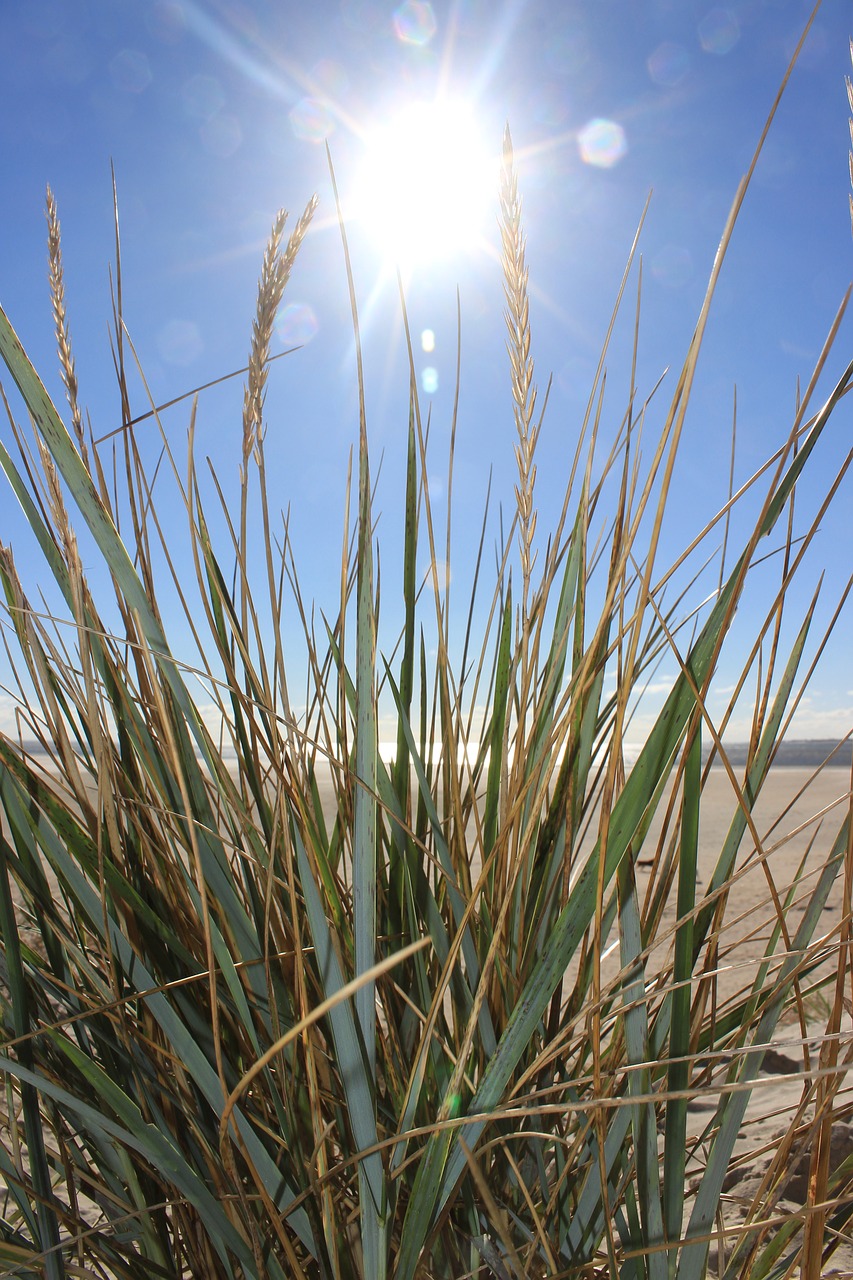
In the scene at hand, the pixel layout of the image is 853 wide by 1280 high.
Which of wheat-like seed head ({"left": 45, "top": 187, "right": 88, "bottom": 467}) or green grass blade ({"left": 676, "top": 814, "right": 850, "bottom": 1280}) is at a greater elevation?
wheat-like seed head ({"left": 45, "top": 187, "right": 88, "bottom": 467})

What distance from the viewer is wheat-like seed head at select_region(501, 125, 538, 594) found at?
2.75 ft

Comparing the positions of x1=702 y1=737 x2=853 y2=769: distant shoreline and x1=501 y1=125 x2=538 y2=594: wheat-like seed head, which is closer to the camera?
x1=501 y1=125 x2=538 y2=594: wheat-like seed head

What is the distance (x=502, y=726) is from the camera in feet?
3.17

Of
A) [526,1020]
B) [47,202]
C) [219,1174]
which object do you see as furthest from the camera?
[47,202]

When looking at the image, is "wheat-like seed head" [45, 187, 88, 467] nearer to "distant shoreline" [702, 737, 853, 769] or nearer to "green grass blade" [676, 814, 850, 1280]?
"green grass blade" [676, 814, 850, 1280]

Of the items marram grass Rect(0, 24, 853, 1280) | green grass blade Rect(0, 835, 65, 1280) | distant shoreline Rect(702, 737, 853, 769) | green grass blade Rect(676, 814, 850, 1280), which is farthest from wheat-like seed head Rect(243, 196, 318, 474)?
distant shoreline Rect(702, 737, 853, 769)

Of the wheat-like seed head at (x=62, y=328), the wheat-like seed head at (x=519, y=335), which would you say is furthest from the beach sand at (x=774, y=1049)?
the wheat-like seed head at (x=62, y=328)

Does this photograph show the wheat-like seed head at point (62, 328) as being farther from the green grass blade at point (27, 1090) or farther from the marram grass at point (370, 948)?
the green grass blade at point (27, 1090)

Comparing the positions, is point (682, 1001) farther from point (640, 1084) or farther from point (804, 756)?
point (804, 756)

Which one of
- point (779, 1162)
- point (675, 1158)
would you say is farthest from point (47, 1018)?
point (779, 1162)

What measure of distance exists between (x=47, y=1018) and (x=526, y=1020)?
59cm

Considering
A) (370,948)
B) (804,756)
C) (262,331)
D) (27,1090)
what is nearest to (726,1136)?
(370,948)

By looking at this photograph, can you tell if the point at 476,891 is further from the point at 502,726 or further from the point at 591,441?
the point at 591,441

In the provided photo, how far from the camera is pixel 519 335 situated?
Result: 0.85 metres
